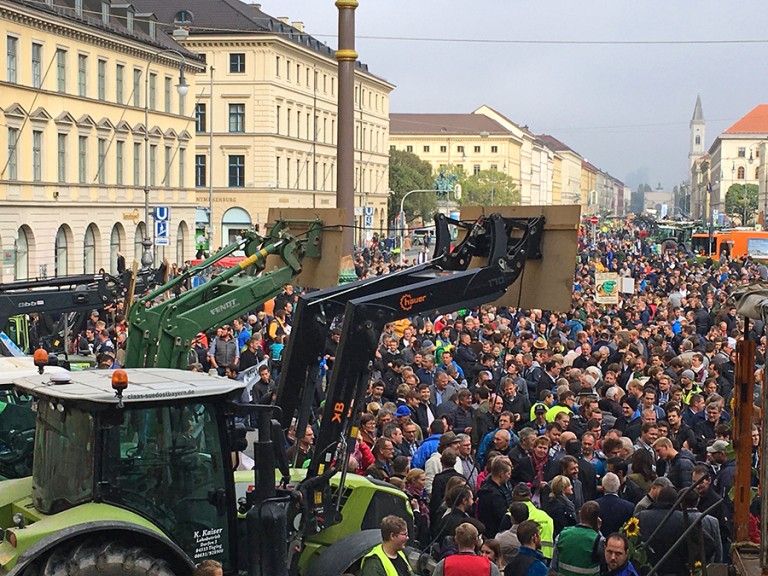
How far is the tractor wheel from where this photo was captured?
682 centimetres

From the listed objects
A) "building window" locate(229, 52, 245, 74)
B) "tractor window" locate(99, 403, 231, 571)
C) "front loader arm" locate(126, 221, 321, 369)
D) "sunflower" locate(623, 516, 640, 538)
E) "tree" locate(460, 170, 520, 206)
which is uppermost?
"building window" locate(229, 52, 245, 74)

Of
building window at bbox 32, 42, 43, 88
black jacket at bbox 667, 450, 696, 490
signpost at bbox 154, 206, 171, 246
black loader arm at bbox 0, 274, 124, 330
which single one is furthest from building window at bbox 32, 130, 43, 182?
black jacket at bbox 667, 450, 696, 490

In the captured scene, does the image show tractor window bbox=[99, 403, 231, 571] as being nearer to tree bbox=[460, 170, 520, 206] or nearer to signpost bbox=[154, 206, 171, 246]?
signpost bbox=[154, 206, 171, 246]

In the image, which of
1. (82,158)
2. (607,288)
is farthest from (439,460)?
(82,158)

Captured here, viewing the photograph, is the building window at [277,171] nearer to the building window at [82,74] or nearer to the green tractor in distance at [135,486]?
the building window at [82,74]

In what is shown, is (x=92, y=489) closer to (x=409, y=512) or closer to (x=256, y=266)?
(x=409, y=512)

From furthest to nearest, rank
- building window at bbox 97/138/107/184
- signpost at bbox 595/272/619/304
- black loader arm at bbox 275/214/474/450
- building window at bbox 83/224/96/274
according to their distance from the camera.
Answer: building window at bbox 97/138/107/184 → building window at bbox 83/224/96/274 → signpost at bbox 595/272/619/304 → black loader arm at bbox 275/214/474/450

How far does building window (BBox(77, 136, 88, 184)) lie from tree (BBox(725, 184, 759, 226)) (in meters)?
85.4

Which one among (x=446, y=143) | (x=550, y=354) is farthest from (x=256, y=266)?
(x=446, y=143)

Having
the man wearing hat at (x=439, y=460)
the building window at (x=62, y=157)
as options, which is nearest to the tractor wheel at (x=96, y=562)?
the man wearing hat at (x=439, y=460)

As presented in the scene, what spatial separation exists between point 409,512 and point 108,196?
152 feet

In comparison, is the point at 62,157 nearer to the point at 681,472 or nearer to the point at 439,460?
the point at 439,460

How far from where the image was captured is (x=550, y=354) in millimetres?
20031

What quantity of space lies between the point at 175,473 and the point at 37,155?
42.5 meters
